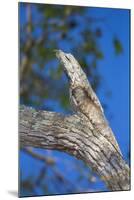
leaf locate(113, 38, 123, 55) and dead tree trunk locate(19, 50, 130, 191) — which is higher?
leaf locate(113, 38, 123, 55)

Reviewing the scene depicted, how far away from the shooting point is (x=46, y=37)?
10.8 feet

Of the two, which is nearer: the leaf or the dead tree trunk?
the dead tree trunk

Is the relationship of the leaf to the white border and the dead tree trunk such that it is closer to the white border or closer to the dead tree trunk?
the dead tree trunk

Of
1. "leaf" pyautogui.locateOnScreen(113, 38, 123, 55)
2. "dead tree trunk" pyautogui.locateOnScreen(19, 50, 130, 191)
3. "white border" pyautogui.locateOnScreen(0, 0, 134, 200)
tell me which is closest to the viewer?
"white border" pyautogui.locateOnScreen(0, 0, 134, 200)

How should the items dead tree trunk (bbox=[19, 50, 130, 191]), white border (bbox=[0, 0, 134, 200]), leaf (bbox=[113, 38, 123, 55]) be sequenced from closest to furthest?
white border (bbox=[0, 0, 134, 200])
dead tree trunk (bbox=[19, 50, 130, 191])
leaf (bbox=[113, 38, 123, 55])

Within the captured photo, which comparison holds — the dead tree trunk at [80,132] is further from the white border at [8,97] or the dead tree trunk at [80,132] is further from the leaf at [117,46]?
the leaf at [117,46]

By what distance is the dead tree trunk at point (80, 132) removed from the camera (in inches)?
130

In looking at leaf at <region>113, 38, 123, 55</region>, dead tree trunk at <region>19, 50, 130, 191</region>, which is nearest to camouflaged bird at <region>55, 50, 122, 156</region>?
dead tree trunk at <region>19, 50, 130, 191</region>

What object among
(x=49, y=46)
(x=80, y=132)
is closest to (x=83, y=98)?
(x=80, y=132)

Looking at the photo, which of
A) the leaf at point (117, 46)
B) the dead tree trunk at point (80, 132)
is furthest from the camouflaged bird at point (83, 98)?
the leaf at point (117, 46)

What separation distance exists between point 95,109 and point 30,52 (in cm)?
50

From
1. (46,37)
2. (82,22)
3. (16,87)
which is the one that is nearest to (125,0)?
(82,22)

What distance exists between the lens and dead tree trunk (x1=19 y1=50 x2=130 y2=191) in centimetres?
330

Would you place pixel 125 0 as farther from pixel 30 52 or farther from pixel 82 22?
pixel 30 52
